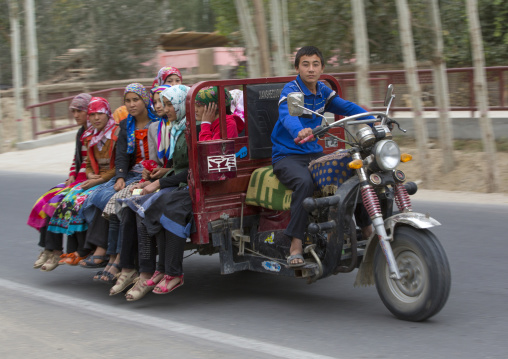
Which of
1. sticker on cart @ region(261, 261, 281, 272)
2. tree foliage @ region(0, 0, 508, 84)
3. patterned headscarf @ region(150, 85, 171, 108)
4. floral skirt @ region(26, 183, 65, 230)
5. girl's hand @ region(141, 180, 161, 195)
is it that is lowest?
sticker on cart @ region(261, 261, 281, 272)

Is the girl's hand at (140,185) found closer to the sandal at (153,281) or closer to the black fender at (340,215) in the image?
the sandal at (153,281)

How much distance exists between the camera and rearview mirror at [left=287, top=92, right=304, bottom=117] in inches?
197

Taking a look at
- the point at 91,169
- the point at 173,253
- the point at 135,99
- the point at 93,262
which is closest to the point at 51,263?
the point at 93,262

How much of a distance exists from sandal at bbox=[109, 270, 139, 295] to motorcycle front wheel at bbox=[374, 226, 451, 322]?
2108mm

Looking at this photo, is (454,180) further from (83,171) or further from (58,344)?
(58,344)

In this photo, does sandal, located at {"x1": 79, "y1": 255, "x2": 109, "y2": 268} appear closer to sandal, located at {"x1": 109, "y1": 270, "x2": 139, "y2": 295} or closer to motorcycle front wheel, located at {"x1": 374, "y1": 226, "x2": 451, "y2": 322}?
sandal, located at {"x1": 109, "y1": 270, "x2": 139, "y2": 295}

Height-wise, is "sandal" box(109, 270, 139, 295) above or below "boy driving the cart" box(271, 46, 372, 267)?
below

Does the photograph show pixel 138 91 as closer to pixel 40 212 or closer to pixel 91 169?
pixel 91 169

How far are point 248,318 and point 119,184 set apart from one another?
1785mm

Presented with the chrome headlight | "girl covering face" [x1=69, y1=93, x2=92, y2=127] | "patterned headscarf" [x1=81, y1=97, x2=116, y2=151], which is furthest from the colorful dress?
the chrome headlight

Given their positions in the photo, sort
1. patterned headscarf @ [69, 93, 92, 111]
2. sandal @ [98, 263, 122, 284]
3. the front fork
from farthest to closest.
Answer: patterned headscarf @ [69, 93, 92, 111], sandal @ [98, 263, 122, 284], the front fork

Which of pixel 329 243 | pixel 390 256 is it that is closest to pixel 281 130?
pixel 329 243

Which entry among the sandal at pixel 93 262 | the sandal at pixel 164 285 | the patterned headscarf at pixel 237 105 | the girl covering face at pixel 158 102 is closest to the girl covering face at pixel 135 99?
the girl covering face at pixel 158 102

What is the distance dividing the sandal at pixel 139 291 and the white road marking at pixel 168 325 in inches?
5.0
